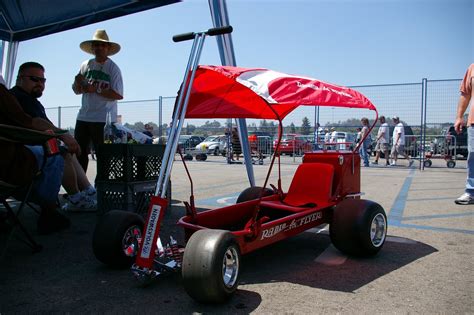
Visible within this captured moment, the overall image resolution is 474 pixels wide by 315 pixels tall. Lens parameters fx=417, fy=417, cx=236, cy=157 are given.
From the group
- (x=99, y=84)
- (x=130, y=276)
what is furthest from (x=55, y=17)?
(x=130, y=276)

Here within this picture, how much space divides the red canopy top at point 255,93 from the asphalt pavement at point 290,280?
1254 mm

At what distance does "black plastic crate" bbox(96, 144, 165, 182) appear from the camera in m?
4.63

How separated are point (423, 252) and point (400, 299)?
1222 mm

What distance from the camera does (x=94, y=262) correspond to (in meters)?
3.37

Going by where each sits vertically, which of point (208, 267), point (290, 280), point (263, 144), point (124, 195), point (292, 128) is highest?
point (292, 128)

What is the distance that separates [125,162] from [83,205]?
108cm

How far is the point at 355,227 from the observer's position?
11.1 ft

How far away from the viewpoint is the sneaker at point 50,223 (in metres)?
4.13

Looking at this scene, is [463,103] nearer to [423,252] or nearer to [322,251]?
[423,252]

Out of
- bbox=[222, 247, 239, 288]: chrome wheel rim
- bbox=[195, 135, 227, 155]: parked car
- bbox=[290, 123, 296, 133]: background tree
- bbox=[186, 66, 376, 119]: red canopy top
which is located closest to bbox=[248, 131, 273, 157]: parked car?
bbox=[290, 123, 296, 133]: background tree

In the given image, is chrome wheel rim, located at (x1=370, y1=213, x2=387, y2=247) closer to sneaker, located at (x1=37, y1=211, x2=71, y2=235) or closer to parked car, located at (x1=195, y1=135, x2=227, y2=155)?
sneaker, located at (x1=37, y1=211, x2=71, y2=235)

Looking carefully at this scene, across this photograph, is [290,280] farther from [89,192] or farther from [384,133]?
[384,133]

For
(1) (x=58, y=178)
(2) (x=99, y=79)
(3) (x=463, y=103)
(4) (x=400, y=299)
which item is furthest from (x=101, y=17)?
(4) (x=400, y=299)

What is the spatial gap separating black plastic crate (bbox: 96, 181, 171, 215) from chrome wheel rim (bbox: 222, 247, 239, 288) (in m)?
2.24
